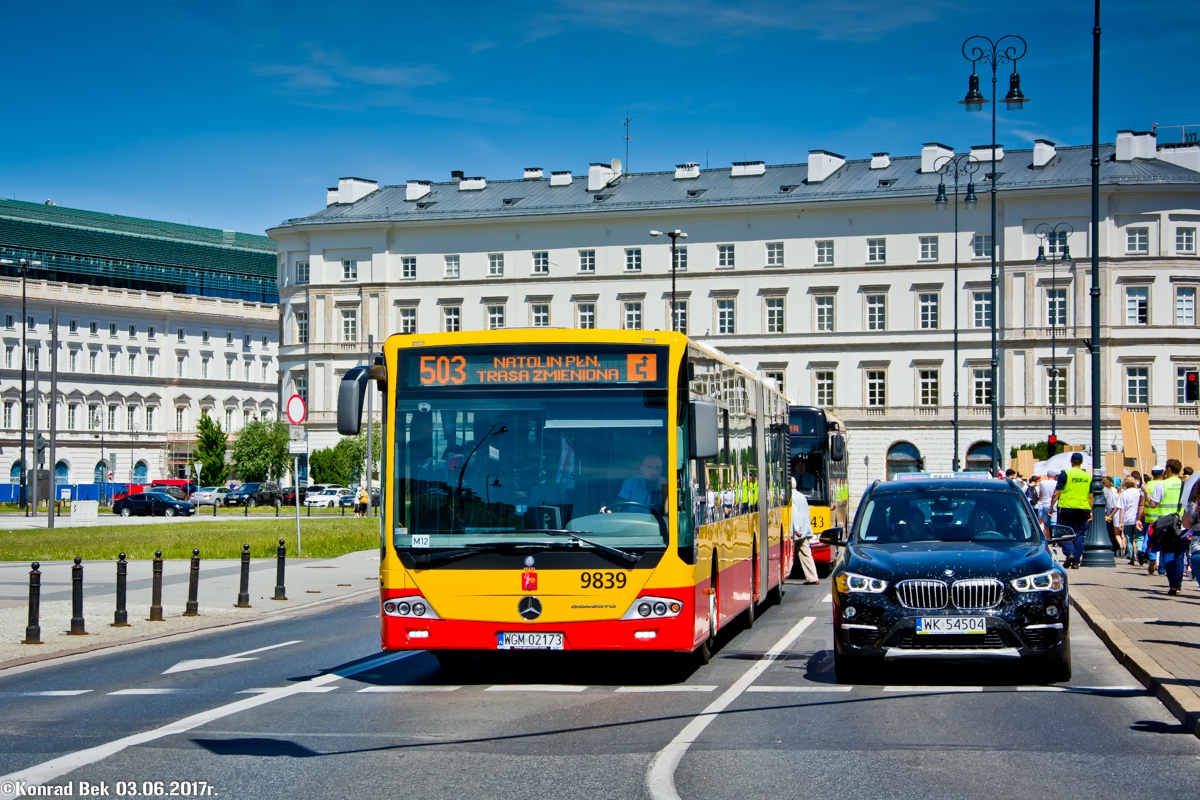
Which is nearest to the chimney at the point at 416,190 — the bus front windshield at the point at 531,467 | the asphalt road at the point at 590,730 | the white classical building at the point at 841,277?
the white classical building at the point at 841,277

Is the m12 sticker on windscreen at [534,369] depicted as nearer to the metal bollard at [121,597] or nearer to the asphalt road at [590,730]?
the asphalt road at [590,730]

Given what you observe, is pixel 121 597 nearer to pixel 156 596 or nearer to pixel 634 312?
pixel 156 596

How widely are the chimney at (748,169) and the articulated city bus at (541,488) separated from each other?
8690 centimetres

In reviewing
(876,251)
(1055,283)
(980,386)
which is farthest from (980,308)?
(876,251)

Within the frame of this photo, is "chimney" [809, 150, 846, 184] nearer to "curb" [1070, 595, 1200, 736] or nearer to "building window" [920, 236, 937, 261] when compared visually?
"building window" [920, 236, 937, 261]

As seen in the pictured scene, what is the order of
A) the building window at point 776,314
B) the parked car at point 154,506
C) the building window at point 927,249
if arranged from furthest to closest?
the building window at point 776,314 < the building window at point 927,249 < the parked car at point 154,506

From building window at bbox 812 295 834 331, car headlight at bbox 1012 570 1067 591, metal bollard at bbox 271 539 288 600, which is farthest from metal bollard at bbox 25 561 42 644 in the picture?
building window at bbox 812 295 834 331

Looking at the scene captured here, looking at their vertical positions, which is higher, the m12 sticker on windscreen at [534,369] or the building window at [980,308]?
the building window at [980,308]

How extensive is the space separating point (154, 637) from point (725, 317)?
79.7 m

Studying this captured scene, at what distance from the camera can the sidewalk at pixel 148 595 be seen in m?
18.3

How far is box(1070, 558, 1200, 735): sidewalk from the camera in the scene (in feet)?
37.6

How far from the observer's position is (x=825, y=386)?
9412 cm

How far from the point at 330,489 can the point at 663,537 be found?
8458 cm

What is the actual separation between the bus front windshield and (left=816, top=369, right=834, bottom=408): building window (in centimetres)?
8205
